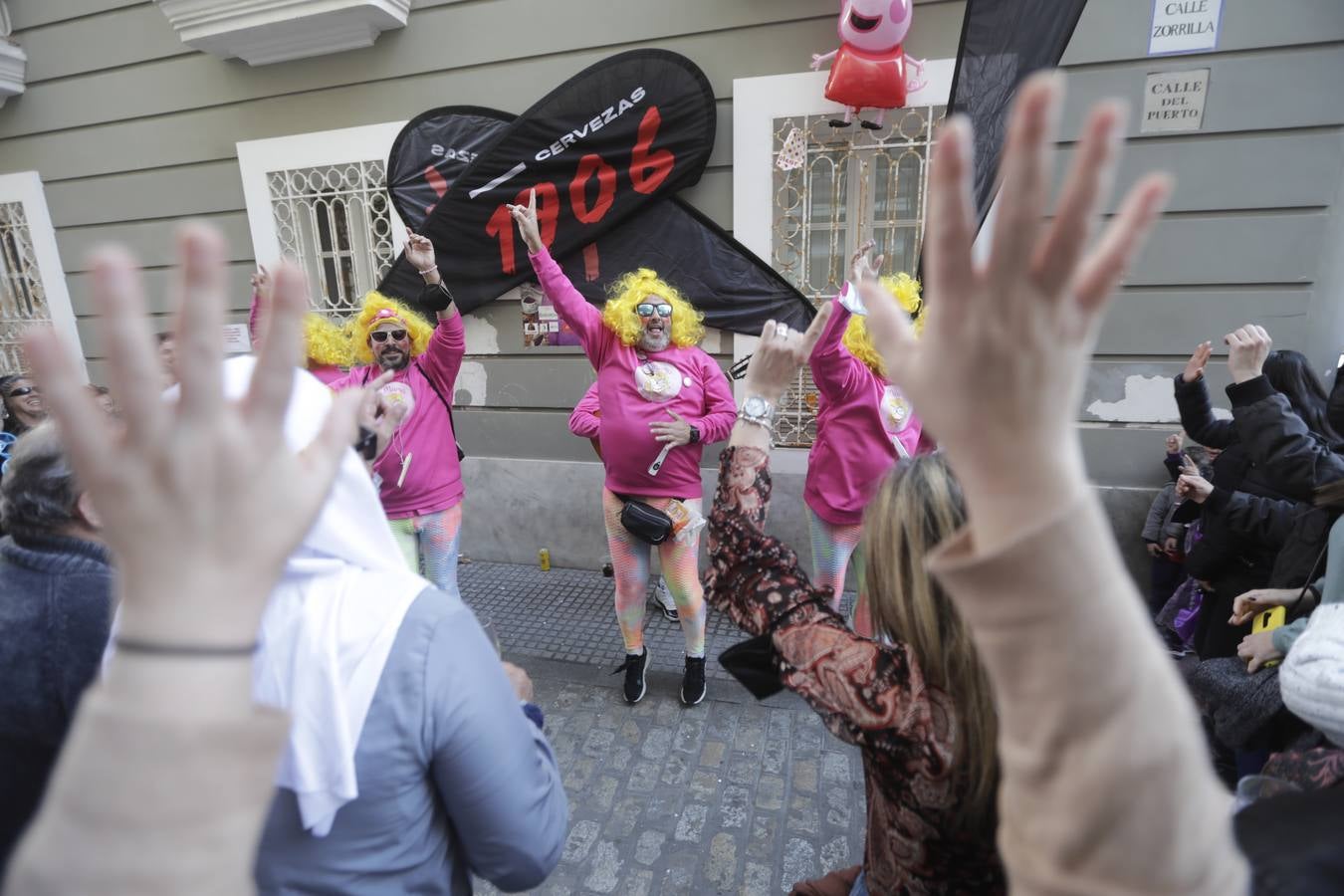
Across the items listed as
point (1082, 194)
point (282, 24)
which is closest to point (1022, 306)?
point (1082, 194)

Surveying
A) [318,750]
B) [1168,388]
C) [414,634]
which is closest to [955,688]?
[414,634]

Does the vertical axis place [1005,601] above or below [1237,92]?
below

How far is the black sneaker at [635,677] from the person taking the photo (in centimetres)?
331

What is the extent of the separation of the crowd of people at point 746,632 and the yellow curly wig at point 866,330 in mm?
922

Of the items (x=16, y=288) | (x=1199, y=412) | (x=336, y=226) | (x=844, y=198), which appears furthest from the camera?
(x=16, y=288)

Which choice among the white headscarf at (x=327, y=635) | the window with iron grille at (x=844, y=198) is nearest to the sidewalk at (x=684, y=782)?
the white headscarf at (x=327, y=635)

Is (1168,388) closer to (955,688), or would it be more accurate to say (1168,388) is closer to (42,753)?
(955,688)

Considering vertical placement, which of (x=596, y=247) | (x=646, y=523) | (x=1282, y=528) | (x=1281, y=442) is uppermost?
(x=596, y=247)

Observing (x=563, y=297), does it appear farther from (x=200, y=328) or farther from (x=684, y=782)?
(x=200, y=328)

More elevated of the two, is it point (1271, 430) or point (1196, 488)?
point (1271, 430)

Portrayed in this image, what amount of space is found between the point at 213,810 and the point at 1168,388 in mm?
4835

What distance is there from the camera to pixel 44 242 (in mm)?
5738

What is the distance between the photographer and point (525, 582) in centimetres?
493

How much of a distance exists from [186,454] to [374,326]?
333 cm
